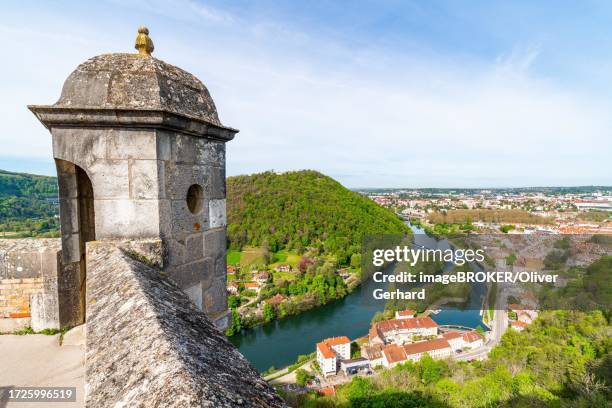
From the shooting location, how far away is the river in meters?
21.5

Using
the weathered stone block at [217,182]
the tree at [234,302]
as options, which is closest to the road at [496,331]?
the tree at [234,302]

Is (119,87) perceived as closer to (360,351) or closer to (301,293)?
(360,351)

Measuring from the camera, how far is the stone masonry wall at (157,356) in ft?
2.77

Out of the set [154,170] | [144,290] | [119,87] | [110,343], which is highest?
[119,87]

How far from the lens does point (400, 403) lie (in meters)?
14.9

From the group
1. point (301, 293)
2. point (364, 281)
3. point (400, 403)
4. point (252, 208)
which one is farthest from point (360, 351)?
point (252, 208)

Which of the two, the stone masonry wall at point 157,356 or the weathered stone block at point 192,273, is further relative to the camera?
the weathered stone block at point 192,273

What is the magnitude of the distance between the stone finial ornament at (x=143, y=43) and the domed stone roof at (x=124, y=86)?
0.26 ft

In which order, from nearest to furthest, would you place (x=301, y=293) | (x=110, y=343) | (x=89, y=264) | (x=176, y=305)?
(x=110, y=343) → (x=176, y=305) → (x=89, y=264) → (x=301, y=293)

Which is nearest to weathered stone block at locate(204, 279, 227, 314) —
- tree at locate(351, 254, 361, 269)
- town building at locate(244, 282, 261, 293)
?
town building at locate(244, 282, 261, 293)

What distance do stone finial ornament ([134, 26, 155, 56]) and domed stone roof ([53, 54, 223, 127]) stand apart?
0.08 metres

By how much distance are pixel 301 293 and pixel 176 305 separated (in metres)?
31.8

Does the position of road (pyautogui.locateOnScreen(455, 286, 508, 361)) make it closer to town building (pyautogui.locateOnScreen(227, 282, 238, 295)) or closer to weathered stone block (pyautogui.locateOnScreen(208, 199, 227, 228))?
town building (pyautogui.locateOnScreen(227, 282, 238, 295))

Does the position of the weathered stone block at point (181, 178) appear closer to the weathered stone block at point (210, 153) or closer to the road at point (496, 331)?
the weathered stone block at point (210, 153)
